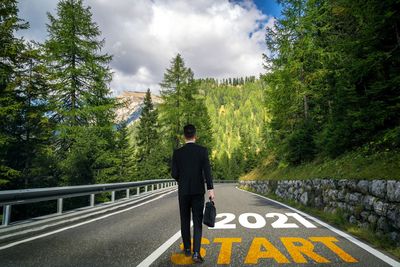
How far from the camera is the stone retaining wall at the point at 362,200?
5.74 m

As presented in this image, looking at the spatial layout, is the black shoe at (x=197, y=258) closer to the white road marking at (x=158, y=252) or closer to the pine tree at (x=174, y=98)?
the white road marking at (x=158, y=252)

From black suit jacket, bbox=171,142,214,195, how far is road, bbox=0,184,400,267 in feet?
3.63

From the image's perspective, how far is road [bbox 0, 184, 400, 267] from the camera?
4.74 meters

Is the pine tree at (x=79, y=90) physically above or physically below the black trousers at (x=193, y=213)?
above

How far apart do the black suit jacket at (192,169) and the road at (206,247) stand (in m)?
1.11

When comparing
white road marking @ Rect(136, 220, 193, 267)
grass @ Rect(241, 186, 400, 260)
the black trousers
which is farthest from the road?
the black trousers

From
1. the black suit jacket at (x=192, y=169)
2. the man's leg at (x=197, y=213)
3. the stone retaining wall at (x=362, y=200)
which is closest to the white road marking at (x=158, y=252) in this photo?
the man's leg at (x=197, y=213)

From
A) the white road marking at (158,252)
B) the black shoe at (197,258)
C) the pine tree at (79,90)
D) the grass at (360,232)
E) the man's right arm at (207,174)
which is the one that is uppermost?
the pine tree at (79,90)

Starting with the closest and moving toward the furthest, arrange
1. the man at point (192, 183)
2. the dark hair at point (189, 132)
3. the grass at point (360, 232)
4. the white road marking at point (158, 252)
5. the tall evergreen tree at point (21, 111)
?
the white road marking at point (158, 252) → the man at point (192, 183) → the dark hair at point (189, 132) → the grass at point (360, 232) → the tall evergreen tree at point (21, 111)

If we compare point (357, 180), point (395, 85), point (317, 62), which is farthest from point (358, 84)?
point (317, 62)

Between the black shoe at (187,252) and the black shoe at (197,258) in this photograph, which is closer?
the black shoe at (197,258)

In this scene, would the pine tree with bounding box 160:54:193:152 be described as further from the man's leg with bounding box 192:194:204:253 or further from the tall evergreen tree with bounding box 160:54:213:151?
the man's leg with bounding box 192:194:204:253

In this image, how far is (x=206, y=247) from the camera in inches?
223

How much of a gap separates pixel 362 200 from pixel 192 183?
4.62 meters
